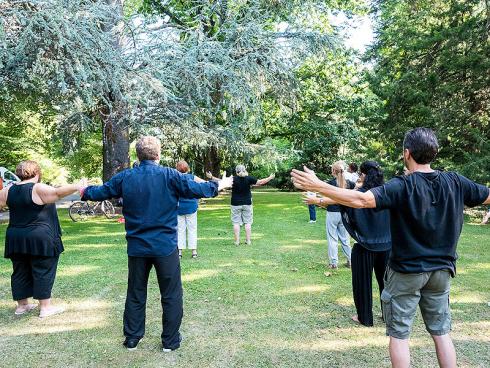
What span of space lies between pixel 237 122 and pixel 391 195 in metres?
14.6

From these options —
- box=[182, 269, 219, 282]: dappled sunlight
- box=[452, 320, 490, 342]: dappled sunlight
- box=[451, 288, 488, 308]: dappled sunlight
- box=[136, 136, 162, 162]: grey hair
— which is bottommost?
box=[451, 288, 488, 308]: dappled sunlight

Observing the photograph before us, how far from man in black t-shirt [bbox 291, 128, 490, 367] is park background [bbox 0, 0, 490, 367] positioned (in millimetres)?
955

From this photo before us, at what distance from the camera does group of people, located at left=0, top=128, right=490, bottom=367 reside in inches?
104

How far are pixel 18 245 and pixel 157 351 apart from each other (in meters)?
2.05

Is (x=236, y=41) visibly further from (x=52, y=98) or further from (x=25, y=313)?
(x=25, y=313)

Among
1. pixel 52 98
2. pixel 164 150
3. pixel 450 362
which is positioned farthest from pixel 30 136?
pixel 450 362

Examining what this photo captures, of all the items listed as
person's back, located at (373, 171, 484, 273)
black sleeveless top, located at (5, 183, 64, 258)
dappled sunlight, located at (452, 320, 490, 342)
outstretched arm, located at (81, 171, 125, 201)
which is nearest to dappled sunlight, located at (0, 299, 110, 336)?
black sleeveless top, located at (5, 183, 64, 258)

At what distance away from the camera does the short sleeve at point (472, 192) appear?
2742 mm

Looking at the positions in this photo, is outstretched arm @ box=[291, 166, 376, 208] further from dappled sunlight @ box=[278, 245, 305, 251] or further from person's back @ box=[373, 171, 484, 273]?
dappled sunlight @ box=[278, 245, 305, 251]

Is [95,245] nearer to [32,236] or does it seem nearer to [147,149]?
[32,236]

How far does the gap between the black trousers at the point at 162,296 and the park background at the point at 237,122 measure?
229 millimetres

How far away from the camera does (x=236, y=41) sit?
1243 centimetres

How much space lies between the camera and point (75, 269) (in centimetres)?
688

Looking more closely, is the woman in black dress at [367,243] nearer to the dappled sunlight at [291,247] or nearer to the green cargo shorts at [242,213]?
the dappled sunlight at [291,247]
